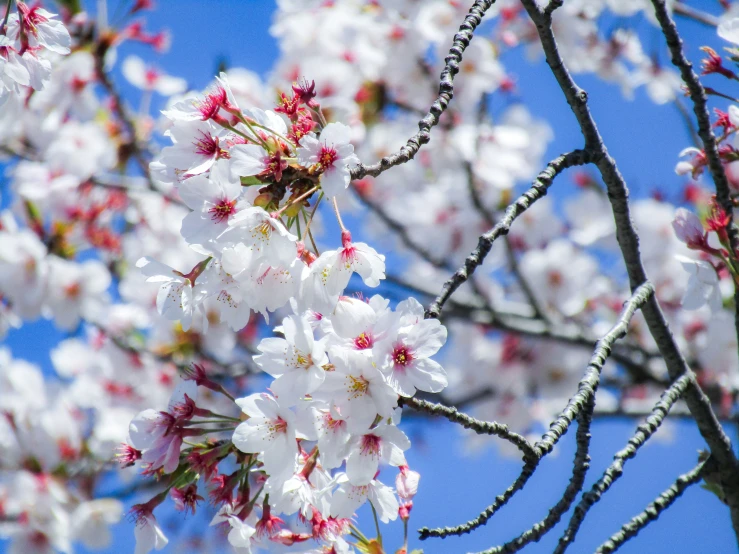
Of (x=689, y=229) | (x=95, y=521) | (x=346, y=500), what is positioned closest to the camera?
(x=346, y=500)

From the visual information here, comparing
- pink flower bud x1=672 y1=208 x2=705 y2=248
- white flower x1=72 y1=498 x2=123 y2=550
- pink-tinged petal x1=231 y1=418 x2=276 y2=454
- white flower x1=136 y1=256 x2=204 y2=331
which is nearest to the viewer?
pink-tinged petal x1=231 y1=418 x2=276 y2=454

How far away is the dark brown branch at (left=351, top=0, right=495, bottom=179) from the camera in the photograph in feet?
4.16

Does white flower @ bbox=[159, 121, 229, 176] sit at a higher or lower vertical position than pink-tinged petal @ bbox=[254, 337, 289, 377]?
higher

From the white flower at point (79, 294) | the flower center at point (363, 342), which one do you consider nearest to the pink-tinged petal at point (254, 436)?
the flower center at point (363, 342)

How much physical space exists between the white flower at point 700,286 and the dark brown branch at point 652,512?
389mm

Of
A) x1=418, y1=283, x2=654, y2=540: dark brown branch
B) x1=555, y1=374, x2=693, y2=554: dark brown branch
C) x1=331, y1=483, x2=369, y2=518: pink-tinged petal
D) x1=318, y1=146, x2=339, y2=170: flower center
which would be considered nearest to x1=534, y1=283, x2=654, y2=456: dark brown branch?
x1=418, y1=283, x2=654, y2=540: dark brown branch

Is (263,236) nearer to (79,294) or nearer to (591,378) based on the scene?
(591,378)

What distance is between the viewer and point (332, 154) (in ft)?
4.17

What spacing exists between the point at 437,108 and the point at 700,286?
85 centimetres

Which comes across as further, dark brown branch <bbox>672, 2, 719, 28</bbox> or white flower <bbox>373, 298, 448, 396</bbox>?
dark brown branch <bbox>672, 2, 719, 28</bbox>

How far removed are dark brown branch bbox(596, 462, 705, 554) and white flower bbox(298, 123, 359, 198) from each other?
0.78 meters

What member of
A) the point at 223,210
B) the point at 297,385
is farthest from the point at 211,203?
the point at 297,385

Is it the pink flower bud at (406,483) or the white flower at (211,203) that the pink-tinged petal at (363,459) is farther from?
the white flower at (211,203)

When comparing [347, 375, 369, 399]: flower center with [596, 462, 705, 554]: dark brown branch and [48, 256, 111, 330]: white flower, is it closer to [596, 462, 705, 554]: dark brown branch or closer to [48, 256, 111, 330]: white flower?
[596, 462, 705, 554]: dark brown branch
